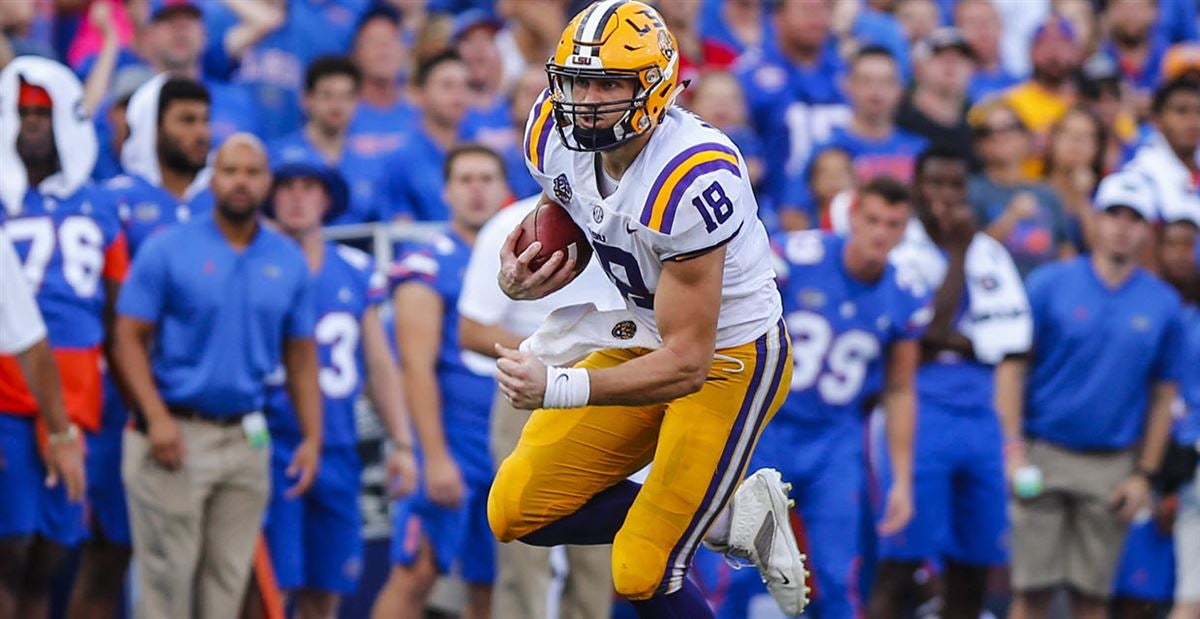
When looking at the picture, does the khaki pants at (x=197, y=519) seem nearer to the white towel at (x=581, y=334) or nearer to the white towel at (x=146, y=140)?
the white towel at (x=146, y=140)

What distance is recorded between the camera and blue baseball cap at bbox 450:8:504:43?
1123cm

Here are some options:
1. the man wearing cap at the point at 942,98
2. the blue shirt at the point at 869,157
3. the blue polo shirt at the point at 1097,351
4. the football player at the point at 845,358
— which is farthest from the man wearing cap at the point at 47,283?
the man wearing cap at the point at 942,98

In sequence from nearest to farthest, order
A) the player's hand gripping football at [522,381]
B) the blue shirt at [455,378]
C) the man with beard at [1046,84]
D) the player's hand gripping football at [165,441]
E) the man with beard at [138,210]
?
the player's hand gripping football at [522,381] → the player's hand gripping football at [165,441] → the man with beard at [138,210] → the blue shirt at [455,378] → the man with beard at [1046,84]

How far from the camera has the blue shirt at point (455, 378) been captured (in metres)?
8.80

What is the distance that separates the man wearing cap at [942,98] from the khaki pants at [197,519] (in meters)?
4.60

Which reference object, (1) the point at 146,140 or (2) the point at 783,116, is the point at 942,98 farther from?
(1) the point at 146,140

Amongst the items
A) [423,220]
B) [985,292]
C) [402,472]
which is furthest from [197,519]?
[985,292]

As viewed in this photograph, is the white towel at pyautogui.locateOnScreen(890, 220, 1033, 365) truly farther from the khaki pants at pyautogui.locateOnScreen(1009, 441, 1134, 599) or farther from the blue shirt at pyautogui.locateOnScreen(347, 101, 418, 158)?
the blue shirt at pyautogui.locateOnScreen(347, 101, 418, 158)

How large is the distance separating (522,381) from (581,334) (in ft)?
2.18

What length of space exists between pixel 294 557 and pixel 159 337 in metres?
1.12

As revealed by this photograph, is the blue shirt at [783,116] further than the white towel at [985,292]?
Yes

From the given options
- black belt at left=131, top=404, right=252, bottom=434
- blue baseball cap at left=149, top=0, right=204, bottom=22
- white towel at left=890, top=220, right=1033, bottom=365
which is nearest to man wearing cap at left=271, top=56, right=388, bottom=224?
blue baseball cap at left=149, top=0, right=204, bottom=22

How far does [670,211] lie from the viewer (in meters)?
Result: 5.67

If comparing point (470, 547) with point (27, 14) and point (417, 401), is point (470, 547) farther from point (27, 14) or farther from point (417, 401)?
point (27, 14)
